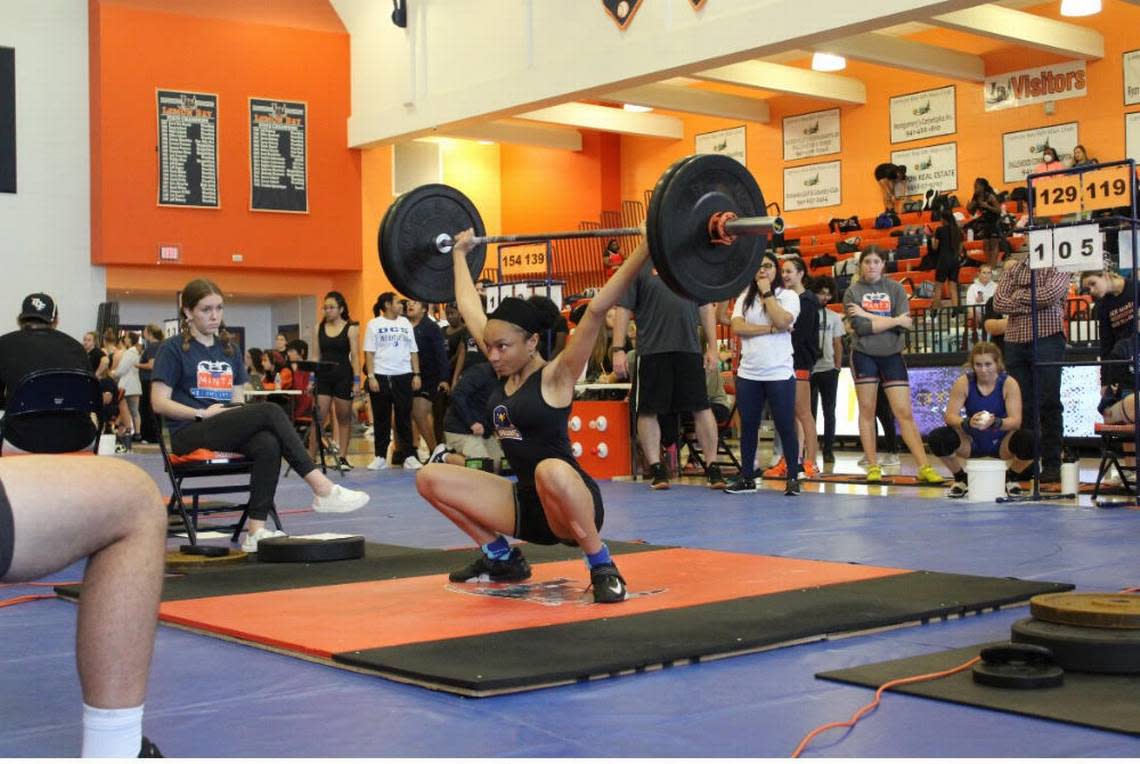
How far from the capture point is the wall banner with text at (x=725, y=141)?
18.8m

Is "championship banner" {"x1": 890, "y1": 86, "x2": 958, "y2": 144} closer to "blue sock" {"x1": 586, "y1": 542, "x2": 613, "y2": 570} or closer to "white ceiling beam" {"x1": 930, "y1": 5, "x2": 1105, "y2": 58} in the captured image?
"white ceiling beam" {"x1": 930, "y1": 5, "x2": 1105, "y2": 58}

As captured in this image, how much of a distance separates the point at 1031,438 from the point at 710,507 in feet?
5.51

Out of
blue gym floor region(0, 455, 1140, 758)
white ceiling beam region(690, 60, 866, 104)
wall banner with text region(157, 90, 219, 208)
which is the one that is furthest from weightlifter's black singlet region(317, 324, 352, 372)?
Result: wall banner with text region(157, 90, 219, 208)

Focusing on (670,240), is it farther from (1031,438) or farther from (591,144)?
(591,144)

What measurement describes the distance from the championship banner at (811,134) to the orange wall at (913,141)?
87mm

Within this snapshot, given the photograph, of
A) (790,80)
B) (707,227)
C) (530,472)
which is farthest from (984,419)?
(790,80)

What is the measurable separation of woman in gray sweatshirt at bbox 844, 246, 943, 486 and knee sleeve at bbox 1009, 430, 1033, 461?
57 cm

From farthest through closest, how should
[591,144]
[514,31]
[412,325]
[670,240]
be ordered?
[591,144]
[514,31]
[412,325]
[670,240]

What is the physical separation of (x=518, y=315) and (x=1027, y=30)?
11530mm

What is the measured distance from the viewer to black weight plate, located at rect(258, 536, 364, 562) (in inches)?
185

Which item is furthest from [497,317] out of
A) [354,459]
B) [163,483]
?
[354,459]

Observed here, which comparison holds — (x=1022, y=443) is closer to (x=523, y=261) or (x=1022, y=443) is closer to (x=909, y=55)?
(x=909, y=55)

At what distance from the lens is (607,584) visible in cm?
363

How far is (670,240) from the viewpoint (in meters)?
3.68
